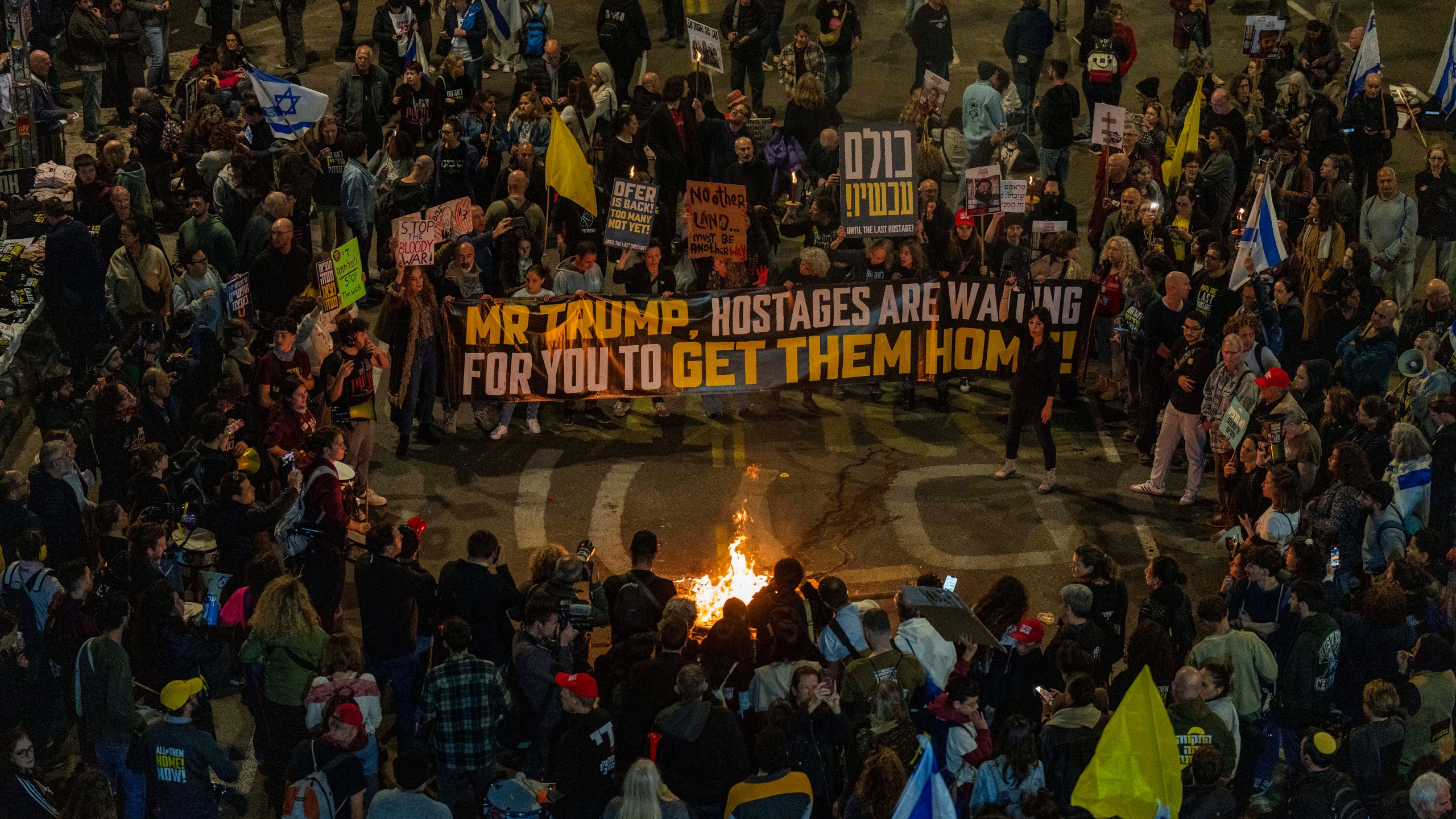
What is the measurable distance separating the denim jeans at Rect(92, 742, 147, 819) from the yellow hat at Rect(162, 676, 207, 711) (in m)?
0.71

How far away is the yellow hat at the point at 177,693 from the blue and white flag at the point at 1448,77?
16.3 meters

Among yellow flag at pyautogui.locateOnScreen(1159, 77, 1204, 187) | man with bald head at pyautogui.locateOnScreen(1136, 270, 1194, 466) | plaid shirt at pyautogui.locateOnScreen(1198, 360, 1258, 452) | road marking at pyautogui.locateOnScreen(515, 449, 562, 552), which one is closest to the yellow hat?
road marking at pyautogui.locateOnScreen(515, 449, 562, 552)

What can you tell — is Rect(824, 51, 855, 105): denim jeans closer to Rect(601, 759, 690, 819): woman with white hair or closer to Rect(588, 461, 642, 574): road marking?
Rect(588, 461, 642, 574): road marking

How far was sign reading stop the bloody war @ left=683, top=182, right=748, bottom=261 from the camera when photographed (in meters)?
16.5

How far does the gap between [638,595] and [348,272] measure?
5.92m

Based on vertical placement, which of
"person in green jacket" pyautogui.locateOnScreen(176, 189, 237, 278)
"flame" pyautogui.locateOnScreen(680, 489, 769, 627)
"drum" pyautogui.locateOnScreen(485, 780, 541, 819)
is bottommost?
"flame" pyautogui.locateOnScreen(680, 489, 769, 627)

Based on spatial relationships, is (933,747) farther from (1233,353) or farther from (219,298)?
(219,298)

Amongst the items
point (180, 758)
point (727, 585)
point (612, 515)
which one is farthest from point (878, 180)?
point (180, 758)

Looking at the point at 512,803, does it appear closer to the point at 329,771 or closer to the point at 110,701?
the point at 329,771

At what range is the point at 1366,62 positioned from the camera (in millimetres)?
19734

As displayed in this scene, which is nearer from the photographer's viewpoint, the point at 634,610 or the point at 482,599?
the point at 482,599

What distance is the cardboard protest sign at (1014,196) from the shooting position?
17.1 meters

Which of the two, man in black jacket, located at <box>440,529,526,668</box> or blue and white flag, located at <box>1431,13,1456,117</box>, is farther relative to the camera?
blue and white flag, located at <box>1431,13,1456,117</box>

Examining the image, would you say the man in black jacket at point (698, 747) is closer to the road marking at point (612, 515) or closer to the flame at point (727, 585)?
the flame at point (727, 585)
